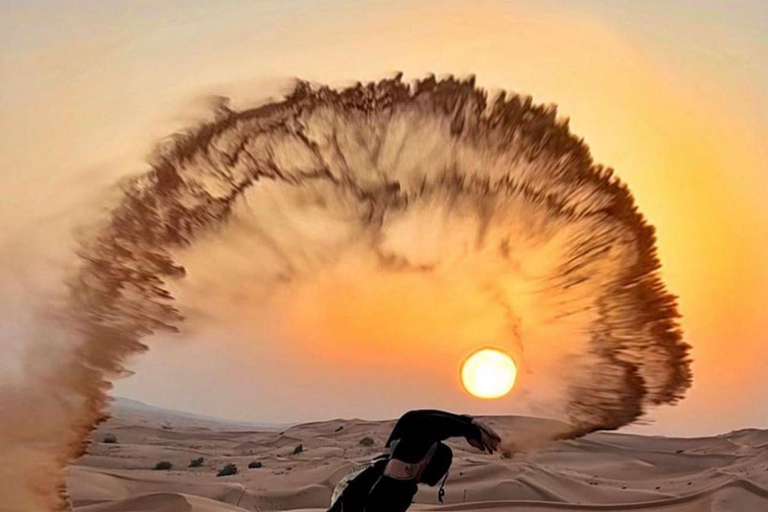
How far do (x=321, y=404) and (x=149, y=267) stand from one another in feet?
1.90

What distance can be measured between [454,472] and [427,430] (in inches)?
5.3

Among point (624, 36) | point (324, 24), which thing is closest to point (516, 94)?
point (624, 36)

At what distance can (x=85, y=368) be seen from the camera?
2.67m

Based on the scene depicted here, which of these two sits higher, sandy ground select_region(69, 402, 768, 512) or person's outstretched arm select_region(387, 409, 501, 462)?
person's outstretched arm select_region(387, 409, 501, 462)

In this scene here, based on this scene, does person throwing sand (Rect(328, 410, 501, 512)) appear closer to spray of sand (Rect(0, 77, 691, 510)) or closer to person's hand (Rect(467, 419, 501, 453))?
person's hand (Rect(467, 419, 501, 453))

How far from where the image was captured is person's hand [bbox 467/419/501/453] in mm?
2656

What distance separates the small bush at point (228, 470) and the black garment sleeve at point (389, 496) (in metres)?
0.37

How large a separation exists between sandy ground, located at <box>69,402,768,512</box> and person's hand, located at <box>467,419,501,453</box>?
0.03 metres

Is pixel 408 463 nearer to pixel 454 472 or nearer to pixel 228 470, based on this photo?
pixel 454 472

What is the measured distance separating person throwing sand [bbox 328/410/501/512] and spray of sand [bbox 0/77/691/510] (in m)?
0.23

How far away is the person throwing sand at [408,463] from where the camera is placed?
2.61 metres

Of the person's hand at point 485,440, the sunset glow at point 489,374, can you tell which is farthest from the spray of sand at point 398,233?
the person's hand at point 485,440

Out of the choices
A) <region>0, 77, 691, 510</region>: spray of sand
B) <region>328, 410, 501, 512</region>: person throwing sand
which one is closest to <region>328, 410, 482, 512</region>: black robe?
<region>328, 410, 501, 512</region>: person throwing sand

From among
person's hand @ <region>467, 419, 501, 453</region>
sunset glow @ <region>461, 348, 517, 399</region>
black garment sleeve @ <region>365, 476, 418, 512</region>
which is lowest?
black garment sleeve @ <region>365, 476, 418, 512</region>
